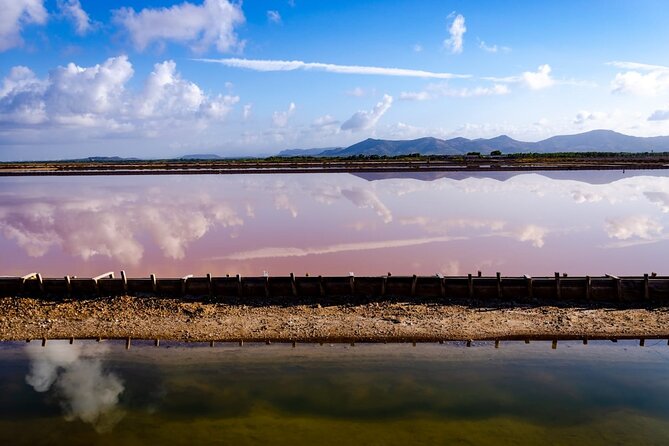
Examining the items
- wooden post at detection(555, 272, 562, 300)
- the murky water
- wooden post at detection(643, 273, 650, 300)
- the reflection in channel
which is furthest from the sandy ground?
the murky water

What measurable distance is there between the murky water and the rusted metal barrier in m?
1.94

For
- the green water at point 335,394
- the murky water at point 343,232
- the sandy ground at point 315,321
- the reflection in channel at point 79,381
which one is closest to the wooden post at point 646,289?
the sandy ground at point 315,321

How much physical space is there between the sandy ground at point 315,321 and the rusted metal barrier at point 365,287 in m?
0.48

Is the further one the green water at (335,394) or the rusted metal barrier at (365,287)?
the rusted metal barrier at (365,287)

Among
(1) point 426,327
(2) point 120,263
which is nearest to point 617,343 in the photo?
(1) point 426,327

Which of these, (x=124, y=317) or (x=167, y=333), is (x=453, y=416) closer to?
(x=167, y=333)

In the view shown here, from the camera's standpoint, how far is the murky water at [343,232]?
1772cm

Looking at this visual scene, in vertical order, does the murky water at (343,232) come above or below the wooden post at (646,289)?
above

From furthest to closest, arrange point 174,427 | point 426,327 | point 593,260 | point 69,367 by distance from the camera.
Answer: point 593,260
point 426,327
point 69,367
point 174,427

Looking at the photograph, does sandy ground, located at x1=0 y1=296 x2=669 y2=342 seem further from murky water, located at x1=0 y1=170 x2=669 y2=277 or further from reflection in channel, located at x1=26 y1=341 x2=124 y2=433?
murky water, located at x1=0 y1=170 x2=669 y2=277

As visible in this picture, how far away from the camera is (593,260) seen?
58.1 ft

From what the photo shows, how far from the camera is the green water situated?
8.83 m

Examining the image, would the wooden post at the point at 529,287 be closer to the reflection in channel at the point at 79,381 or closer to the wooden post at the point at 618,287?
the wooden post at the point at 618,287

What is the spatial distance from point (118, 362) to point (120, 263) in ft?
25.1
